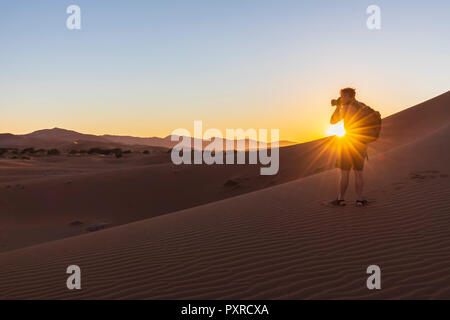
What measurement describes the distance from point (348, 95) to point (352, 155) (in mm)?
999

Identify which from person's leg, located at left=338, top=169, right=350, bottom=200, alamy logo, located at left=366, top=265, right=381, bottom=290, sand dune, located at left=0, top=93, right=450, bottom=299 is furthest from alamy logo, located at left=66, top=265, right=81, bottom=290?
person's leg, located at left=338, top=169, right=350, bottom=200

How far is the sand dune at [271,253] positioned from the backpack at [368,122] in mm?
1229

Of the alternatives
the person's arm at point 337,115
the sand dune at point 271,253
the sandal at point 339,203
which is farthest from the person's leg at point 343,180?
the person's arm at point 337,115

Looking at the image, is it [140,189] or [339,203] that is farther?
[140,189]

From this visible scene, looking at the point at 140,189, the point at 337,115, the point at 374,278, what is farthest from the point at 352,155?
the point at 140,189

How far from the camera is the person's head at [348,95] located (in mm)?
6766

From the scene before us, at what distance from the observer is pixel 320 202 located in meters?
8.05

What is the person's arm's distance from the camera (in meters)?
6.79

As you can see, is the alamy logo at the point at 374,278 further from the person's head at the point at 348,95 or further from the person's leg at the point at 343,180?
the person's head at the point at 348,95

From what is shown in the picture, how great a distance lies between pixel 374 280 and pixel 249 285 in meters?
1.32

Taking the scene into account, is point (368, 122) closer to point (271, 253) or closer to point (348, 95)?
point (348, 95)

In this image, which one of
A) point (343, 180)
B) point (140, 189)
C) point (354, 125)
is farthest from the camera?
point (140, 189)

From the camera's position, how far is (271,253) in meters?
5.41
